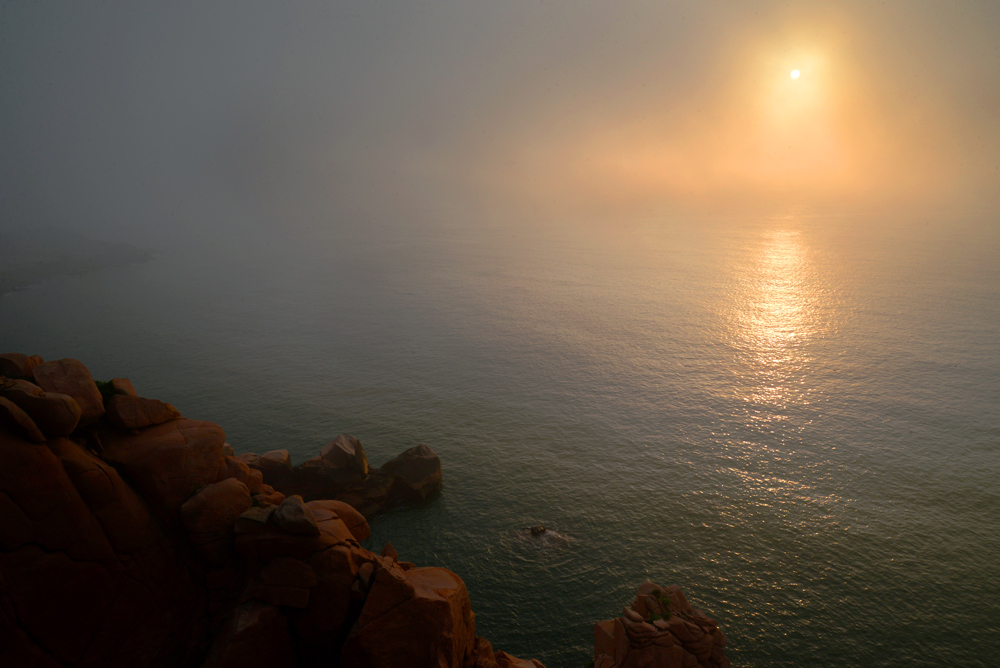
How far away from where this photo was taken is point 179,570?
20.0 metres

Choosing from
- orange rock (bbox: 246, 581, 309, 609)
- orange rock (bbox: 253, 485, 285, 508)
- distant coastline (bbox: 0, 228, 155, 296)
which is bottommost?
orange rock (bbox: 246, 581, 309, 609)

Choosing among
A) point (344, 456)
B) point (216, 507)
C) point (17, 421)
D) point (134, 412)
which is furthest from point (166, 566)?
point (344, 456)

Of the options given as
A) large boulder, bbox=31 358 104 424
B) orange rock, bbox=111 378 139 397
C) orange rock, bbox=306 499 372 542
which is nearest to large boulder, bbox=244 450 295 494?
orange rock, bbox=306 499 372 542

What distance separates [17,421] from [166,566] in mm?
7252

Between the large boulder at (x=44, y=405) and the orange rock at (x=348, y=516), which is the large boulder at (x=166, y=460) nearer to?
the large boulder at (x=44, y=405)

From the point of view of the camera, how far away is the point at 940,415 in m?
69.2

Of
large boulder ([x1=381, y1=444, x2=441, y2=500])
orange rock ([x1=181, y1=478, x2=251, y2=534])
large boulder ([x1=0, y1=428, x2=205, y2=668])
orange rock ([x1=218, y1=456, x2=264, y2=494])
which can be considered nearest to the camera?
large boulder ([x1=0, y1=428, x2=205, y2=668])

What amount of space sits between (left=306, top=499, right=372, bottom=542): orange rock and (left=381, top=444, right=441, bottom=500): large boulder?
807 inches

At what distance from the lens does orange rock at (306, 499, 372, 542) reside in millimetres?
24406

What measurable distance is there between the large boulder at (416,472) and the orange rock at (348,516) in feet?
67.3

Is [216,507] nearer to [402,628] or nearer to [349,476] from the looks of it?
[402,628]

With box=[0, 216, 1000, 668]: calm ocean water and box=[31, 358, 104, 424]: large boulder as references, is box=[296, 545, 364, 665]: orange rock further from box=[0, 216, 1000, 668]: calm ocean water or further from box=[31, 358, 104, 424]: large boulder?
box=[0, 216, 1000, 668]: calm ocean water

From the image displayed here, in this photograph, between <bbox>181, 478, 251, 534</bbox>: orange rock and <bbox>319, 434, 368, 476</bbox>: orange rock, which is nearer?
<bbox>181, 478, 251, 534</bbox>: orange rock

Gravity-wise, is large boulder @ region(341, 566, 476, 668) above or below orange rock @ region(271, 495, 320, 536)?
below
